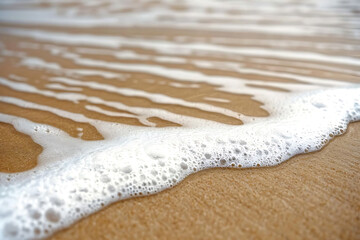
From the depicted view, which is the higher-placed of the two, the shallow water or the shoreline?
the shallow water

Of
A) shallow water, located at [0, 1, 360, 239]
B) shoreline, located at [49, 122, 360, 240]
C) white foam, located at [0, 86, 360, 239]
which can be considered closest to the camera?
shoreline, located at [49, 122, 360, 240]

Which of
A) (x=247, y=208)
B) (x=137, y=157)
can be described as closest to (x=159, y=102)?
(x=137, y=157)

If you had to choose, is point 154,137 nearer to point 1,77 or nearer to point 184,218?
point 184,218

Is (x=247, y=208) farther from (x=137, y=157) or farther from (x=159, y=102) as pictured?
(x=159, y=102)

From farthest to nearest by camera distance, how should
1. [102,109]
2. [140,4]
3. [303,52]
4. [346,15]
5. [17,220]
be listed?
[140,4]
[346,15]
[303,52]
[102,109]
[17,220]

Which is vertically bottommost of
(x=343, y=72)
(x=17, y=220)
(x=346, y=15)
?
(x=17, y=220)

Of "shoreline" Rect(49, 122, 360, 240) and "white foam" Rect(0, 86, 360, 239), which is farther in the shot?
"white foam" Rect(0, 86, 360, 239)

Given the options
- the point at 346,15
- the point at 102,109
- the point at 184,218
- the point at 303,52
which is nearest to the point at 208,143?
the point at 184,218
